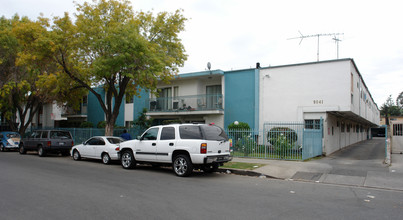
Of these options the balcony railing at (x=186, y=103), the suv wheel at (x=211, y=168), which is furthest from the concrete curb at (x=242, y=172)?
the balcony railing at (x=186, y=103)

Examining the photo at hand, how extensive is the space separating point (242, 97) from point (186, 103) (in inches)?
173

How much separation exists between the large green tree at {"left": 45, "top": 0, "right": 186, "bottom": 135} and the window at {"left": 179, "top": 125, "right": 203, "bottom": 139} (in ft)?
17.2

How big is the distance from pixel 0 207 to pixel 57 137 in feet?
39.8

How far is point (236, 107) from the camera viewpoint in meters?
19.8

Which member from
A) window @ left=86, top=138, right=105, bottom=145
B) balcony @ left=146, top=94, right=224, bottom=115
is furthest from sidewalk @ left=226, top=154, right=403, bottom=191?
balcony @ left=146, top=94, right=224, bottom=115

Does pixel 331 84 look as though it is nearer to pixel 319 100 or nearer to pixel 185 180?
pixel 319 100

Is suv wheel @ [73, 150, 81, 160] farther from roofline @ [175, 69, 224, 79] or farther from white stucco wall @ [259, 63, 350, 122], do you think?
white stucco wall @ [259, 63, 350, 122]

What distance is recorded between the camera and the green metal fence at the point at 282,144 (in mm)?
13854

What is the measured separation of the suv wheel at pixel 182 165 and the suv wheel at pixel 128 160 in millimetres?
2364

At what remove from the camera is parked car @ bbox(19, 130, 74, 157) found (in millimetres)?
16609

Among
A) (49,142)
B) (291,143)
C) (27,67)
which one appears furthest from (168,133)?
(27,67)

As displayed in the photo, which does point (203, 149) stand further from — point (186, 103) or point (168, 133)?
point (186, 103)

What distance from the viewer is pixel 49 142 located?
651 inches

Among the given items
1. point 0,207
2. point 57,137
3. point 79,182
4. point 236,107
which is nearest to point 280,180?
point 79,182
